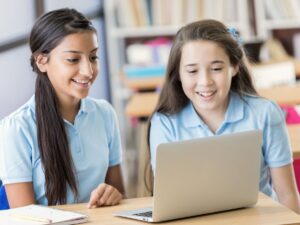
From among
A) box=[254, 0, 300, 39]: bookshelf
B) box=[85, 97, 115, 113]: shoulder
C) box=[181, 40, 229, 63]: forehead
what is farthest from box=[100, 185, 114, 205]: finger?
box=[254, 0, 300, 39]: bookshelf

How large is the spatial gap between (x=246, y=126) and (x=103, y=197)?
0.62m

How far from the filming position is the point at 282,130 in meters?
2.46

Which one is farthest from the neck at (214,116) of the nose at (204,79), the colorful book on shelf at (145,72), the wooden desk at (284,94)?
the colorful book on shelf at (145,72)

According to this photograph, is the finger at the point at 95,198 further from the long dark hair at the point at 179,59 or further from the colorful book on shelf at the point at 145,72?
the colorful book on shelf at the point at 145,72

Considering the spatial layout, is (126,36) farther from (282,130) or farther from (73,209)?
(73,209)

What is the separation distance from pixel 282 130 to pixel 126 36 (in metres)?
3.66

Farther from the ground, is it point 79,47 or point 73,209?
point 79,47

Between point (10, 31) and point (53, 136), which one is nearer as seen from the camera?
point (53, 136)

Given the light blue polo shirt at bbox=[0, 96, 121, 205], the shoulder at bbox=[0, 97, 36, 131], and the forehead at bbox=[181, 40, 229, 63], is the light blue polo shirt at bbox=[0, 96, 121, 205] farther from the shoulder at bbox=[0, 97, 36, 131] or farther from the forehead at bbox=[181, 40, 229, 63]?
the forehead at bbox=[181, 40, 229, 63]

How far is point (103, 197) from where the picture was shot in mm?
2107

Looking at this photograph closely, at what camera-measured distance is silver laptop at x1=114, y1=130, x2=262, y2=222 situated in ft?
6.11

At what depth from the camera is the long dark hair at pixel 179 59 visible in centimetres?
249

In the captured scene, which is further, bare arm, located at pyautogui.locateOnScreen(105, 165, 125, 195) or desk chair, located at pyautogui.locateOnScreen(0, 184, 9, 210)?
bare arm, located at pyautogui.locateOnScreen(105, 165, 125, 195)

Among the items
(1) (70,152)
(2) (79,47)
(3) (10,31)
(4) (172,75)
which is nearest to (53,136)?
(1) (70,152)
